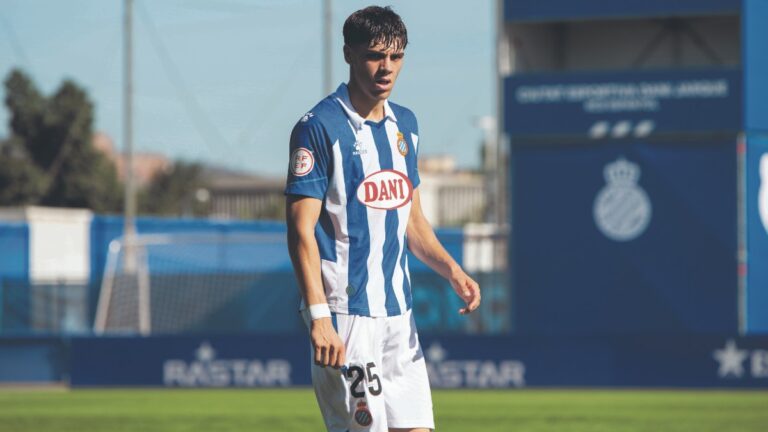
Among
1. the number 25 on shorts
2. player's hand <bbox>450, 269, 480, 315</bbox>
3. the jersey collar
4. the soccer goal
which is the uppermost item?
the jersey collar

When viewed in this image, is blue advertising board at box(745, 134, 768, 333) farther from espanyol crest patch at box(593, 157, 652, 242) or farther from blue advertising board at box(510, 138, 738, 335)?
espanyol crest patch at box(593, 157, 652, 242)

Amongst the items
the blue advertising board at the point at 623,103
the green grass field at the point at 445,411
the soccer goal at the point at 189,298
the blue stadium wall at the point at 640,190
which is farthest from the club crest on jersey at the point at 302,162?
the soccer goal at the point at 189,298

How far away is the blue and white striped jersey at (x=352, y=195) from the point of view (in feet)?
20.4

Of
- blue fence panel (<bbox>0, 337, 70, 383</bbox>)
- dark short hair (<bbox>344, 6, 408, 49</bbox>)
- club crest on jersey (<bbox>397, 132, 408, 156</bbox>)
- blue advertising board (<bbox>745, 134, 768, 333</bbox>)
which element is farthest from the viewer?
blue fence panel (<bbox>0, 337, 70, 383</bbox>)

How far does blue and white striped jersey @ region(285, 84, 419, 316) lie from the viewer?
245 inches

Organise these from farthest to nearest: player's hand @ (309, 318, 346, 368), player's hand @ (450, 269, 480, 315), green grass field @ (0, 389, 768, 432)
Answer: green grass field @ (0, 389, 768, 432) < player's hand @ (450, 269, 480, 315) < player's hand @ (309, 318, 346, 368)

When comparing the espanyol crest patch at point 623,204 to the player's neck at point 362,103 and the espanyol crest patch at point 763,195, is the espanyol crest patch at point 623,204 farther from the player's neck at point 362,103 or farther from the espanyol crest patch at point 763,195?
the player's neck at point 362,103

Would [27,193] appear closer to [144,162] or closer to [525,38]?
[525,38]

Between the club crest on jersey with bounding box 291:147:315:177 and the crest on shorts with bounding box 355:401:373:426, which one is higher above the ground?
the club crest on jersey with bounding box 291:147:315:177

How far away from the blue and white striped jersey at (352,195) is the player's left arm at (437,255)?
0.39 m

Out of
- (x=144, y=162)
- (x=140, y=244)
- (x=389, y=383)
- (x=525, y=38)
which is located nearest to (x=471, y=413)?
(x=525, y=38)

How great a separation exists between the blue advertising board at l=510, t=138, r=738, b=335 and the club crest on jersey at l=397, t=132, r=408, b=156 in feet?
53.3

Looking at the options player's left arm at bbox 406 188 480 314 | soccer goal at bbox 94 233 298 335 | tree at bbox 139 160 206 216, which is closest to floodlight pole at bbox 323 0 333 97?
soccer goal at bbox 94 233 298 335

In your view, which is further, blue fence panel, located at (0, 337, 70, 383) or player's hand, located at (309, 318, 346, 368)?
blue fence panel, located at (0, 337, 70, 383)
